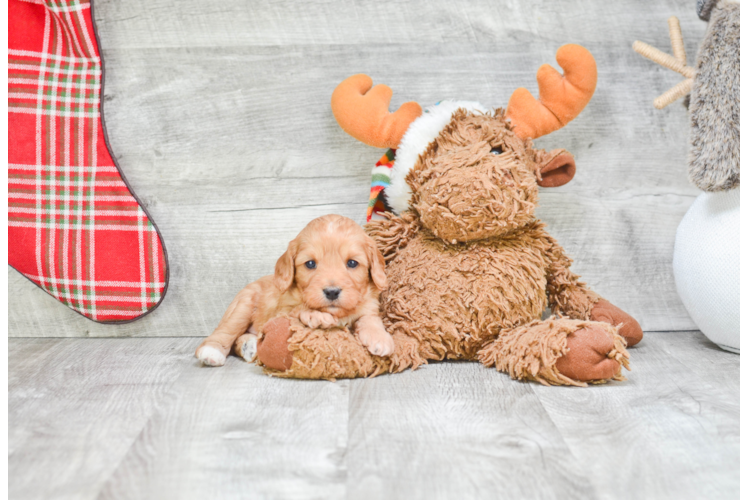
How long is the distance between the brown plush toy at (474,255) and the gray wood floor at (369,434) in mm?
52

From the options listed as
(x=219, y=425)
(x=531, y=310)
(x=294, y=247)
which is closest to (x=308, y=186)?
(x=294, y=247)

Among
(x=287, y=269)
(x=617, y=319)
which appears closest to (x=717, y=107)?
(x=617, y=319)

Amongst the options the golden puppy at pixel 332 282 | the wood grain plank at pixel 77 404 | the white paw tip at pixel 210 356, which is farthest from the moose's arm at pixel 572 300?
the wood grain plank at pixel 77 404

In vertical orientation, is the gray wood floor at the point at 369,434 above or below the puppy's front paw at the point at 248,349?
above

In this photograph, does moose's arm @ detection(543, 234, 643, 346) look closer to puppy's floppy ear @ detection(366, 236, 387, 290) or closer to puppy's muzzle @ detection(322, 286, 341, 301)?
puppy's floppy ear @ detection(366, 236, 387, 290)

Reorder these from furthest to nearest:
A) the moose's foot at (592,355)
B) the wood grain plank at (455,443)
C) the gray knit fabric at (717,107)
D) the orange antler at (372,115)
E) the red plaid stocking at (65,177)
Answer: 1. the red plaid stocking at (65,177)
2. the orange antler at (372,115)
3. the gray knit fabric at (717,107)
4. the moose's foot at (592,355)
5. the wood grain plank at (455,443)

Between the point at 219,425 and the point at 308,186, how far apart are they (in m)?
0.81

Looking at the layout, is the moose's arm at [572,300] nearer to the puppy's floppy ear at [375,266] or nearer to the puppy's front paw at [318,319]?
the puppy's floppy ear at [375,266]

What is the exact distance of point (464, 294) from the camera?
1.45m

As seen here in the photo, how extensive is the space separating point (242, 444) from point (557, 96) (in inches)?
39.7

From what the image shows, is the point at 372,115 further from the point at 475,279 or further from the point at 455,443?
the point at 455,443

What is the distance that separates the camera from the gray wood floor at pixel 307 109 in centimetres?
174

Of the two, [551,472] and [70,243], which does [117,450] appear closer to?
[551,472]

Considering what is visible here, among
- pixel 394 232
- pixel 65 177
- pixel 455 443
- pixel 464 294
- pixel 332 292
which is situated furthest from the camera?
pixel 65 177
